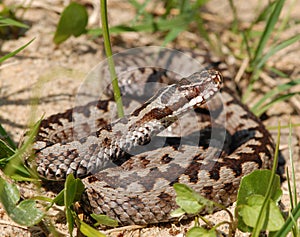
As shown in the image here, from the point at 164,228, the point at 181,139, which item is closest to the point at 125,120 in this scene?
the point at 181,139

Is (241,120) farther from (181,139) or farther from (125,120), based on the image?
(125,120)

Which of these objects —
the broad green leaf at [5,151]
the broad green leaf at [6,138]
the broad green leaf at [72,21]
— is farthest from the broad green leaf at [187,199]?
the broad green leaf at [72,21]

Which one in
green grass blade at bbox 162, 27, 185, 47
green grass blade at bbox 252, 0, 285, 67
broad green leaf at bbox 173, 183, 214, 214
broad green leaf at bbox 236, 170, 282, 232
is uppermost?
green grass blade at bbox 252, 0, 285, 67

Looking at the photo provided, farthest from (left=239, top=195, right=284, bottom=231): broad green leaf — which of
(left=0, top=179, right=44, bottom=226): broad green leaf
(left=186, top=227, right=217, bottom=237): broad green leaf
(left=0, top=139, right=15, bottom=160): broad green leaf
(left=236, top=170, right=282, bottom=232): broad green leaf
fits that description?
(left=0, top=139, right=15, bottom=160): broad green leaf

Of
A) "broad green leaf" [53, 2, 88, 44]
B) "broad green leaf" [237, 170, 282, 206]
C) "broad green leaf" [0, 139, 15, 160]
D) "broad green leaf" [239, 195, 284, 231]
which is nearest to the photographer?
"broad green leaf" [239, 195, 284, 231]

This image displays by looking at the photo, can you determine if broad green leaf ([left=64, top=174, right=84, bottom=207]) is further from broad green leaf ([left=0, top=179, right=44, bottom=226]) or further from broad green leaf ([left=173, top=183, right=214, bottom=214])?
broad green leaf ([left=173, top=183, right=214, bottom=214])

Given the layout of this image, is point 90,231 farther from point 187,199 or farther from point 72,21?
point 72,21

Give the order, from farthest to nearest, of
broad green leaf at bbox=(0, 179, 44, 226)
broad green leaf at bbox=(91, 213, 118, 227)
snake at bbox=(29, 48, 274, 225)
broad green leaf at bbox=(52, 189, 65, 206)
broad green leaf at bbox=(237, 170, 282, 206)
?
snake at bbox=(29, 48, 274, 225) < broad green leaf at bbox=(91, 213, 118, 227) < broad green leaf at bbox=(52, 189, 65, 206) < broad green leaf at bbox=(237, 170, 282, 206) < broad green leaf at bbox=(0, 179, 44, 226)
